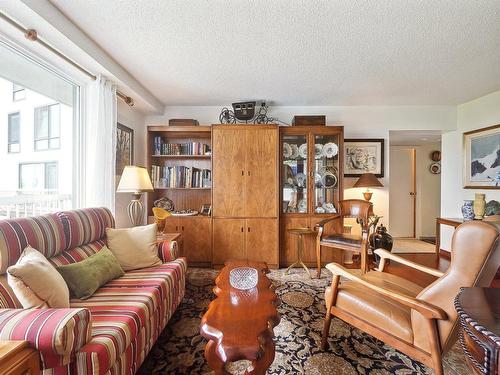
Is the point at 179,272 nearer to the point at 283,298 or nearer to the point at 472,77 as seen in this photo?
the point at 283,298

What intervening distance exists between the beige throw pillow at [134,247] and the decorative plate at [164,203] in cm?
141

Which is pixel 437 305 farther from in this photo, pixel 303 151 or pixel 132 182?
pixel 132 182

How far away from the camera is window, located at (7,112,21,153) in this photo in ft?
5.79

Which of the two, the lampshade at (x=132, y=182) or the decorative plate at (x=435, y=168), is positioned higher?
the decorative plate at (x=435, y=168)

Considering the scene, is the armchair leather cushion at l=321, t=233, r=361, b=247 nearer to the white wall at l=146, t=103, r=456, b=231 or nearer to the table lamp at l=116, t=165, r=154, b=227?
the white wall at l=146, t=103, r=456, b=231

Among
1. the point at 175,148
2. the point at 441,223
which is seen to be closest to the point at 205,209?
the point at 175,148

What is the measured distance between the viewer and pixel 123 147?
307 centimetres

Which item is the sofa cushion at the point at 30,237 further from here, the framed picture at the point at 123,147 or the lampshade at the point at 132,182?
the framed picture at the point at 123,147

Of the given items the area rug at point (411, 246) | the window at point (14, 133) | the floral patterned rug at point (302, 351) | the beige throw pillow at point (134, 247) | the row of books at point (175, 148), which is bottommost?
the floral patterned rug at point (302, 351)

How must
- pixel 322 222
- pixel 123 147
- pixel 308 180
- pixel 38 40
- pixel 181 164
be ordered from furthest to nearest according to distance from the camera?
pixel 181 164 → pixel 308 180 → pixel 123 147 → pixel 322 222 → pixel 38 40

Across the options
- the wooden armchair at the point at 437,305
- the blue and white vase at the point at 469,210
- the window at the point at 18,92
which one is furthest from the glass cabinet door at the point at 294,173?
the window at the point at 18,92

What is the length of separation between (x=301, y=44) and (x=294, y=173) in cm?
169

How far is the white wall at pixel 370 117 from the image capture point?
362 centimetres

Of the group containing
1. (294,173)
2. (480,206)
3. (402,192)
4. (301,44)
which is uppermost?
(301,44)
